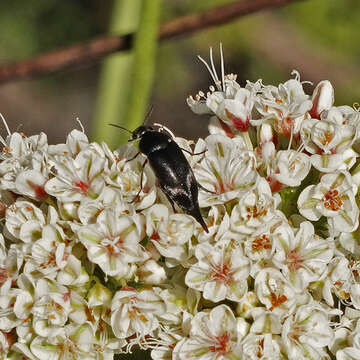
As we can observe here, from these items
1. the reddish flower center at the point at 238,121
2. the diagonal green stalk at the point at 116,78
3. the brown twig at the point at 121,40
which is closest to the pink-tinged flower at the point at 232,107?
the reddish flower center at the point at 238,121

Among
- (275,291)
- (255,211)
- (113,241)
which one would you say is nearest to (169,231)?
(113,241)

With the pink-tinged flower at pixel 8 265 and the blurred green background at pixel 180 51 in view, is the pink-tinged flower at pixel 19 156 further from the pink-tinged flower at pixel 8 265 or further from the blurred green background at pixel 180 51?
the blurred green background at pixel 180 51

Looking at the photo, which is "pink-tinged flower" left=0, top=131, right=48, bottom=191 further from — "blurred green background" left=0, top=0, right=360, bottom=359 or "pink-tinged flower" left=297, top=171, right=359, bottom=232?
"blurred green background" left=0, top=0, right=360, bottom=359

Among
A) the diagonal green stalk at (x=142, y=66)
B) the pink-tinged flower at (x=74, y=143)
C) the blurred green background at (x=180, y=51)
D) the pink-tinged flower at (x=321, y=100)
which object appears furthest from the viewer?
the blurred green background at (x=180, y=51)

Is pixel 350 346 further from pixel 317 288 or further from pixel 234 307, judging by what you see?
pixel 234 307

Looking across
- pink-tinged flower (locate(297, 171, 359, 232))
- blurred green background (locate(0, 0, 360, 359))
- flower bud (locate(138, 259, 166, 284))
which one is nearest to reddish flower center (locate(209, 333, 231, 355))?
flower bud (locate(138, 259, 166, 284))

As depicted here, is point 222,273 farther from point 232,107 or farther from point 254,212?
point 232,107
